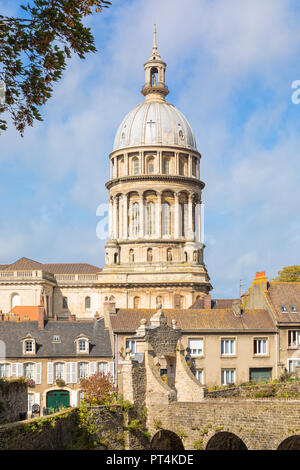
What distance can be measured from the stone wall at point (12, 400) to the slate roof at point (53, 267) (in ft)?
187

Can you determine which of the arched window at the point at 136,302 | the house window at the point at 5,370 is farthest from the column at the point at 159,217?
the house window at the point at 5,370

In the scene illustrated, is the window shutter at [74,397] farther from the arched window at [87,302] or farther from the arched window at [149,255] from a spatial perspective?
the arched window at [149,255]

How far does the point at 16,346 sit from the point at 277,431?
25.9 meters

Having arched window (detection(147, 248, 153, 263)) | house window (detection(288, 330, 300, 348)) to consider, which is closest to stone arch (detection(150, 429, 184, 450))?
house window (detection(288, 330, 300, 348))

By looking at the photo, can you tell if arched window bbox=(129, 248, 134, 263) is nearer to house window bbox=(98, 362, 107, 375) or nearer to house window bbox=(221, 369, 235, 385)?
house window bbox=(98, 362, 107, 375)

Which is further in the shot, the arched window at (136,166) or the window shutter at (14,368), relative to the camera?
the arched window at (136,166)

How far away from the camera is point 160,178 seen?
8112 cm

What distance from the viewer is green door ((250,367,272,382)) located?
4738 centimetres

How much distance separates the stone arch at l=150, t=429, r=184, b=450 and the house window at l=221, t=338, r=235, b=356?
18.3 metres

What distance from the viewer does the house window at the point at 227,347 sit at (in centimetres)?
4747

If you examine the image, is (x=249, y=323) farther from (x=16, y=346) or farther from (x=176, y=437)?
(x=176, y=437)

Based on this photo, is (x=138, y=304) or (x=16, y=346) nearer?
(x=16, y=346)

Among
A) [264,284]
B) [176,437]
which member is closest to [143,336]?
[176,437]
